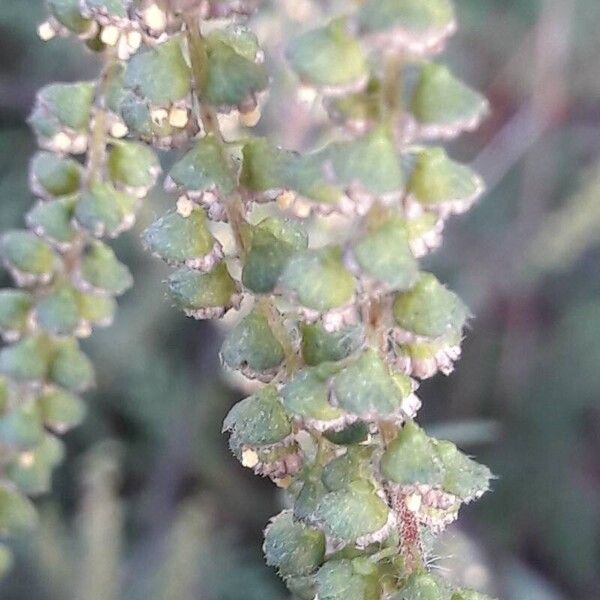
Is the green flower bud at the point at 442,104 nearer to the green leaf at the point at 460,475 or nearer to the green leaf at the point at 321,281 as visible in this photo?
the green leaf at the point at 321,281

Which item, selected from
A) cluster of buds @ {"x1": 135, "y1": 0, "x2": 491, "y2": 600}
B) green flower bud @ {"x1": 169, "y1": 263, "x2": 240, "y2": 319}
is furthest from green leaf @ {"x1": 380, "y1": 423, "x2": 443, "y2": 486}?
green flower bud @ {"x1": 169, "y1": 263, "x2": 240, "y2": 319}

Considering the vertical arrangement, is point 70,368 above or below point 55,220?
below

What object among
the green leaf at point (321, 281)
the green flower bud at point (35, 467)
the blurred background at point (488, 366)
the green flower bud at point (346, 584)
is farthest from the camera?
the blurred background at point (488, 366)

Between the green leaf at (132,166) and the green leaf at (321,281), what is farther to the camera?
the green leaf at (132,166)

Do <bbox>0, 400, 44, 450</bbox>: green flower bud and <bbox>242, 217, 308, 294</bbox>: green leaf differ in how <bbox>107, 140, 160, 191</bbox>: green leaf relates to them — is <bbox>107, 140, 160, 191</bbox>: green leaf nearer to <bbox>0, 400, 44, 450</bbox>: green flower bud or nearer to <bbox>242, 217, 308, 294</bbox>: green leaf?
<bbox>242, 217, 308, 294</bbox>: green leaf

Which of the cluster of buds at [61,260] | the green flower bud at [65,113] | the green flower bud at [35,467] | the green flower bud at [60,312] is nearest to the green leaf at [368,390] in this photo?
the cluster of buds at [61,260]

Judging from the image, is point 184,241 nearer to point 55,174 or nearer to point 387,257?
point 387,257

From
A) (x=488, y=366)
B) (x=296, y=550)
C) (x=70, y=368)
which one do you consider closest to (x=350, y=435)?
(x=296, y=550)
